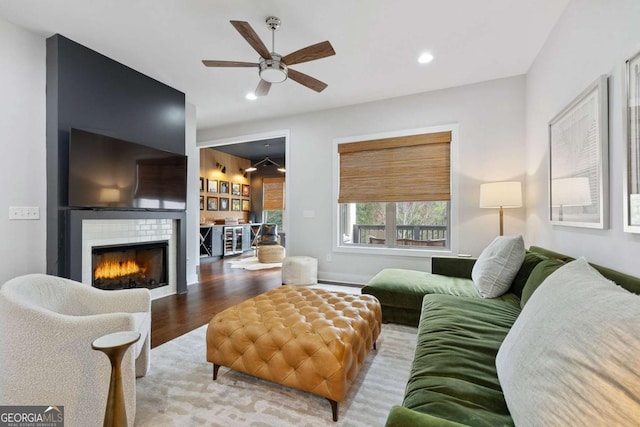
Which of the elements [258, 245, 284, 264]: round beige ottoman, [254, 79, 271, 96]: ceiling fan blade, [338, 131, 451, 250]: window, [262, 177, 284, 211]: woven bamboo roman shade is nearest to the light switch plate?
[254, 79, 271, 96]: ceiling fan blade

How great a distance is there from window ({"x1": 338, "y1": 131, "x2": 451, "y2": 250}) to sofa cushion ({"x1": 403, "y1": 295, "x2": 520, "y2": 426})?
2064 millimetres

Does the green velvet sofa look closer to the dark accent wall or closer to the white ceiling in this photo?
the white ceiling

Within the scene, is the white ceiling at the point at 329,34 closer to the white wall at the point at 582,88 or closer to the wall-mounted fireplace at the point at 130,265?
the white wall at the point at 582,88

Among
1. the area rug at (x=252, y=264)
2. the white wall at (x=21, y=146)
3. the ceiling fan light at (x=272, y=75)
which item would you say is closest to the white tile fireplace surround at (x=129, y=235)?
the white wall at (x=21, y=146)

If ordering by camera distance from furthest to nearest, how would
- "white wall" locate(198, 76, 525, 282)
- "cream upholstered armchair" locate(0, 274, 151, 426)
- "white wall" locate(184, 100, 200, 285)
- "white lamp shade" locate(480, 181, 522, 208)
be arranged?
"white wall" locate(184, 100, 200, 285), "white wall" locate(198, 76, 525, 282), "white lamp shade" locate(480, 181, 522, 208), "cream upholstered armchair" locate(0, 274, 151, 426)

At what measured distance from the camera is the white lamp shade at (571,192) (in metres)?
1.90

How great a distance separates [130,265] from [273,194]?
18.0ft

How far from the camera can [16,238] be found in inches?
100

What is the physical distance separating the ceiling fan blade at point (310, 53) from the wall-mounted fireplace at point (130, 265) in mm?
2837

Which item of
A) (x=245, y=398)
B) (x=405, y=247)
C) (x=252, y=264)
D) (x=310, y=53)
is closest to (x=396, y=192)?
(x=405, y=247)

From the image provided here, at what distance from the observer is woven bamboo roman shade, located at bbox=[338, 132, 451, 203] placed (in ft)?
12.5

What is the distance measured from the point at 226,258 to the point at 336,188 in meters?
4.10

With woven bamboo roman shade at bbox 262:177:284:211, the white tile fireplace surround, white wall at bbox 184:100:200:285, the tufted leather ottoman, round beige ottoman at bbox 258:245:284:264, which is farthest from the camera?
woven bamboo roman shade at bbox 262:177:284:211

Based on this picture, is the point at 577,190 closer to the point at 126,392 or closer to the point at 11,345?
the point at 126,392
